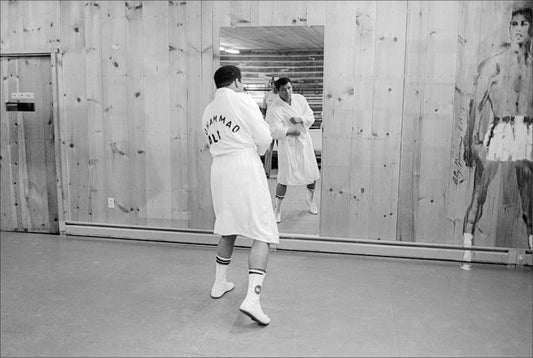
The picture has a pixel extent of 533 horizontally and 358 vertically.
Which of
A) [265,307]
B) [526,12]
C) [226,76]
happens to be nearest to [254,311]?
[265,307]

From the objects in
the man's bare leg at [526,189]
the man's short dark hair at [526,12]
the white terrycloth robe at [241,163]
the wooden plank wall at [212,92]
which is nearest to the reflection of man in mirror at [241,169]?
the white terrycloth robe at [241,163]

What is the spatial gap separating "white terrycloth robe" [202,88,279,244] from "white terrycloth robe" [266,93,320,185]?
1438 millimetres

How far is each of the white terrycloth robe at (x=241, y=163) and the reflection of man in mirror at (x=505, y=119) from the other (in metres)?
2.09

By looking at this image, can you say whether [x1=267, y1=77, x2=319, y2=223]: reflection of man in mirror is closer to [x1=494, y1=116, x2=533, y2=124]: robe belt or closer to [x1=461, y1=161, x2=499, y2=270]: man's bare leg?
[x1=461, y1=161, x2=499, y2=270]: man's bare leg

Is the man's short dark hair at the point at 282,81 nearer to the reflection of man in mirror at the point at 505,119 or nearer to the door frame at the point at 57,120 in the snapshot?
the reflection of man in mirror at the point at 505,119

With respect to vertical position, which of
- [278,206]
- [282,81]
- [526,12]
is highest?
Answer: [526,12]

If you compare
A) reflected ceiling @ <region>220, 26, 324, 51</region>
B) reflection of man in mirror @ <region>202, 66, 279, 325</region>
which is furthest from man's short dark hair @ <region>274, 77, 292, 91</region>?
reflection of man in mirror @ <region>202, 66, 279, 325</region>

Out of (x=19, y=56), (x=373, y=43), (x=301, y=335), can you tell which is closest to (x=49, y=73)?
(x=19, y=56)

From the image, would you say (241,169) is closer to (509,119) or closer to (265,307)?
(265,307)

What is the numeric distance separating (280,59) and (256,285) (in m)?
2.19

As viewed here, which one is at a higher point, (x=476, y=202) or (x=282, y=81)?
(x=282, y=81)

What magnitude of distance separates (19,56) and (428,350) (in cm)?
472

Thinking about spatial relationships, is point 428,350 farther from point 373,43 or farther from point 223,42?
point 223,42

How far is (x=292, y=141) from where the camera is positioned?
4.76 metres
